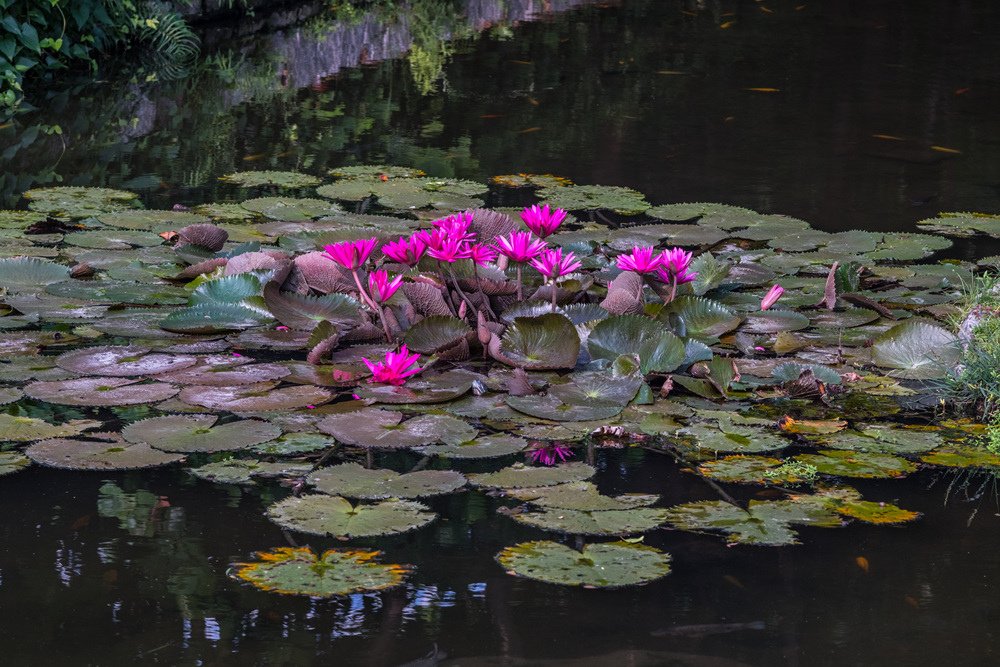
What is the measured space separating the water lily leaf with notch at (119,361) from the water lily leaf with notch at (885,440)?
172 cm

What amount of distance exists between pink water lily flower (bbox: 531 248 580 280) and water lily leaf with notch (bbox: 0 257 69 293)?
158 cm

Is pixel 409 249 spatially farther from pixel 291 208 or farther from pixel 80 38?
pixel 80 38

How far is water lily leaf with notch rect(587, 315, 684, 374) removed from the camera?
3.42m

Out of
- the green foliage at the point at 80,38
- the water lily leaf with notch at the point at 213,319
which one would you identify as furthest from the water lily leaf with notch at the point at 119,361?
the green foliage at the point at 80,38

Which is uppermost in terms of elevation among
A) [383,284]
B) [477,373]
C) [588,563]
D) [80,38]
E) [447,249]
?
[80,38]

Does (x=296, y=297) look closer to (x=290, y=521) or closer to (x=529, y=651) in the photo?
(x=290, y=521)

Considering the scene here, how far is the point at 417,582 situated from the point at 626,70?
7.77 m

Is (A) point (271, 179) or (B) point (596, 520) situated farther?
(A) point (271, 179)

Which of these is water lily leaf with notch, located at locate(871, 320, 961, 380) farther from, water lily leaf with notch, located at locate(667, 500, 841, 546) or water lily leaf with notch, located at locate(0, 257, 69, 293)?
water lily leaf with notch, located at locate(0, 257, 69, 293)

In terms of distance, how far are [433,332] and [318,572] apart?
48.5 inches

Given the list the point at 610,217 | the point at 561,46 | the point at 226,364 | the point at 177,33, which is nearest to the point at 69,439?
the point at 226,364

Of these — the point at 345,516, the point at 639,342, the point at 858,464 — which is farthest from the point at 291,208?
the point at 858,464

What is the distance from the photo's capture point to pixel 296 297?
376 centimetres

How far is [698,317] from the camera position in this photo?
12.3 ft
